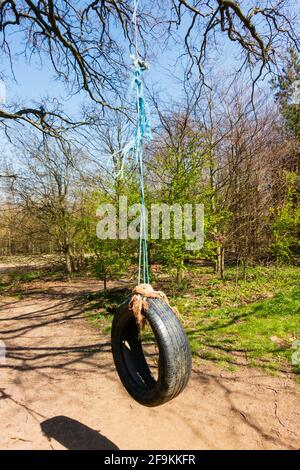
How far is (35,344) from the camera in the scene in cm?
629

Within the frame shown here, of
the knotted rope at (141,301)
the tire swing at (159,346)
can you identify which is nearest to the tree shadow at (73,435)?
the tire swing at (159,346)

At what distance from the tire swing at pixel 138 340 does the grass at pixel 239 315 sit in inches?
59.1

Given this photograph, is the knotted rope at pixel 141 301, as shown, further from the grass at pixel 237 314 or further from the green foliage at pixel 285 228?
the green foliage at pixel 285 228

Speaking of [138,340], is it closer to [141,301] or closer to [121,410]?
[141,301]

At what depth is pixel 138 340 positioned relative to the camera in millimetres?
3025

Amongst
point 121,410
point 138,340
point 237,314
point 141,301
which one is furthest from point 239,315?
point 141,301

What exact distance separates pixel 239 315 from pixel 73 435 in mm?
4530

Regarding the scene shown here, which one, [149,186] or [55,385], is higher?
[149,186]

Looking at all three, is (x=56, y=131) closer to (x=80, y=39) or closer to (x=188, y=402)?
(x=80, y=39)

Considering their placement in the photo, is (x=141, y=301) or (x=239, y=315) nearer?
(x=141, y=301)

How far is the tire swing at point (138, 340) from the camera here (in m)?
2.21

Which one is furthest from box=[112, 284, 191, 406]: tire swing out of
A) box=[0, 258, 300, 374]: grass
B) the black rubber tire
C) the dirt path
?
box=[0, 258, 300, 374]: grass
